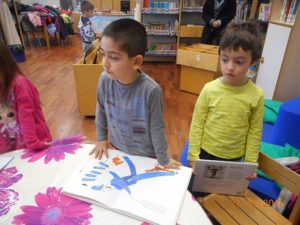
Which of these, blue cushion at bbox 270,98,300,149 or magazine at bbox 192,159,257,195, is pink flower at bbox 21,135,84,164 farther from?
blue cushion at bbox 270,98,300,149

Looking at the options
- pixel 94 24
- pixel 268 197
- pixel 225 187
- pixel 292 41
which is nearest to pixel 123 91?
pixel 225 187

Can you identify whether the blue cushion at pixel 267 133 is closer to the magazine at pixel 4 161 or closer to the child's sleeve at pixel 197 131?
the child's sleeve at pixel 197 131

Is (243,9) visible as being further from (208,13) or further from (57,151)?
(57,151)

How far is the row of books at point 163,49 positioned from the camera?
4.50 meters

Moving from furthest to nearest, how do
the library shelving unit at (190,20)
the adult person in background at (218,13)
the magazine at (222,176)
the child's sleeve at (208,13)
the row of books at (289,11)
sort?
the library shelving unit at (190,20) < the child's sleeve at (208,13) < the adult person in background at (218,13) < the row of books at (289,11) < the magazine at (222,176)

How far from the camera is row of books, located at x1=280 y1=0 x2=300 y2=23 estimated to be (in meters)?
2.30

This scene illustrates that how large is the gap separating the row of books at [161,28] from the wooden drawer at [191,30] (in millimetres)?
194

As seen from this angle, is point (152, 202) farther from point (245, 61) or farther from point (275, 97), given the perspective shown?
point (275, 97)

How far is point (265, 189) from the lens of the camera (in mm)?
1405

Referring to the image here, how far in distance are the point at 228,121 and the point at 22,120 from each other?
0.87m

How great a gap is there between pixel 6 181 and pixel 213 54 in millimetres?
2627

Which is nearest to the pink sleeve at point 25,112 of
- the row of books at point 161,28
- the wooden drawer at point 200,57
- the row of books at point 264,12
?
the wooden drawer at point 200,57

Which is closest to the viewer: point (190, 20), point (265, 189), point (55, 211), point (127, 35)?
point (55, 211)

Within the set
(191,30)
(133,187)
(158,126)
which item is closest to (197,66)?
(191,30)
